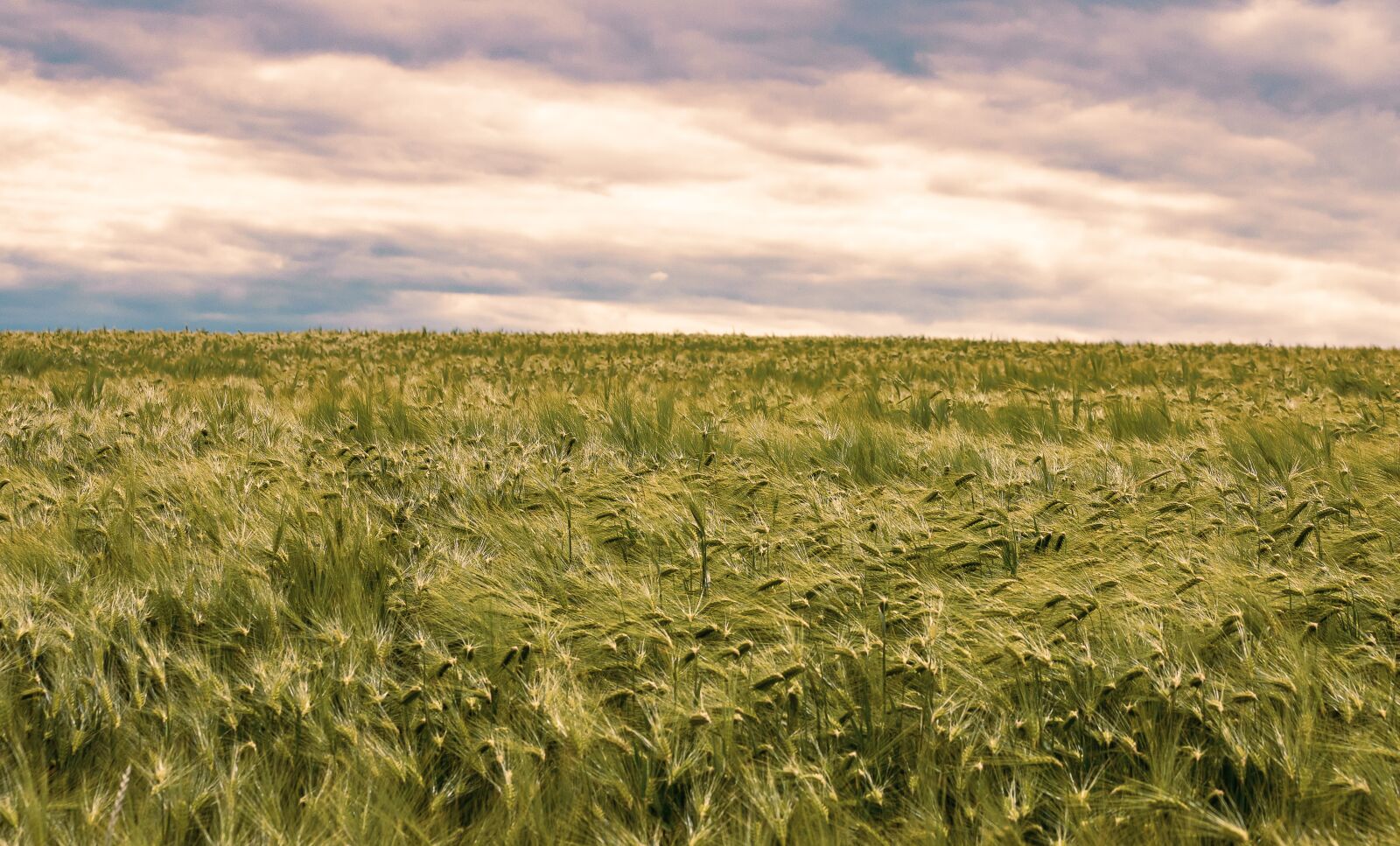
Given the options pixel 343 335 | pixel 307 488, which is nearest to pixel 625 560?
pixel 307 488

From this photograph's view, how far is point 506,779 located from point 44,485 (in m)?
3.78

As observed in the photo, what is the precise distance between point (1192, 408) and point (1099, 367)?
17.2ft

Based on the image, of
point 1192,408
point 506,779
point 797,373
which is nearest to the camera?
point 506,779

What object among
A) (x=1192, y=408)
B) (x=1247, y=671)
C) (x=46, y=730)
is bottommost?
(x=46, y=730)

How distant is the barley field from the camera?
247 cm

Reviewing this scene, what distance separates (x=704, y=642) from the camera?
3.14m

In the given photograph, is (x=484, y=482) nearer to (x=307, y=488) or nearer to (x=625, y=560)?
(x=307, y=488)

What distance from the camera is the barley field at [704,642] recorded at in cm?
247

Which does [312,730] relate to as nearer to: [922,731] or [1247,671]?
[922,731]

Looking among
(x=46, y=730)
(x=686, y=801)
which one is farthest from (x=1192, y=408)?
(x=46, y=730)

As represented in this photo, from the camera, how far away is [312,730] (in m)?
2.73

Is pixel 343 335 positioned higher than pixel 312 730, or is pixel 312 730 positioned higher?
pixel 343 335

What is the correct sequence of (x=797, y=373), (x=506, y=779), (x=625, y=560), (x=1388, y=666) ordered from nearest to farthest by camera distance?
(x=506, y=779), (x=1388, y=666), (x=625, y=560), (x=797, y=373)

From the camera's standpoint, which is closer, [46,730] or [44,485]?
[46,730]
